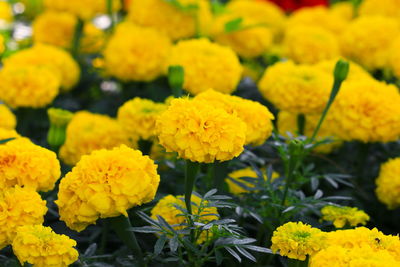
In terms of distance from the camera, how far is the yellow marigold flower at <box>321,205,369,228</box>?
1.25 metres

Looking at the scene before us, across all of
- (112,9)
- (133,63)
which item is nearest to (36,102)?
(133,63)

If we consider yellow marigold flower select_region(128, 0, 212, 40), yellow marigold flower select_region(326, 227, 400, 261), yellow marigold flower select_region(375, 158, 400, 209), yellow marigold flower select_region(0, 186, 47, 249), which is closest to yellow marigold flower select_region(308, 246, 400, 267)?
yellow marigold flower select_region(326, 227, 400, 261)

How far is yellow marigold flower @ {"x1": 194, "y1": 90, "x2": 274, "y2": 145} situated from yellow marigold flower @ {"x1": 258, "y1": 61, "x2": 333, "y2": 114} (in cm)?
31

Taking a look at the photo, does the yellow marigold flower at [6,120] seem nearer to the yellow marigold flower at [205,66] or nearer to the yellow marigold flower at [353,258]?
the yellow marigold flower at [205,66]

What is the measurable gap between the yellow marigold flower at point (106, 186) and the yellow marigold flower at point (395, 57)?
0.97 metres

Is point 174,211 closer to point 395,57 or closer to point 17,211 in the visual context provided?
point 17,211

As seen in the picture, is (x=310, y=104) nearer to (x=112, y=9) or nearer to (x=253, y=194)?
(x=253, y=194)

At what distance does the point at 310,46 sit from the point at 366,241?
1101 millimetres

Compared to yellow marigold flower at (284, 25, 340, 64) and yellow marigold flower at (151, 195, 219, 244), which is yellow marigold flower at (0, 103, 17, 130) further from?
yellow marigold flower at (284, 25, 340, 64)

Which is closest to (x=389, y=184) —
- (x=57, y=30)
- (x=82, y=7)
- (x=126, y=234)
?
(x=126, y=234)

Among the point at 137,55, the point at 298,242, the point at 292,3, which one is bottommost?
the point at 292,3

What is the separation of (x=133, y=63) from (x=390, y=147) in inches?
28.5

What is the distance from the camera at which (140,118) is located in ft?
4.93

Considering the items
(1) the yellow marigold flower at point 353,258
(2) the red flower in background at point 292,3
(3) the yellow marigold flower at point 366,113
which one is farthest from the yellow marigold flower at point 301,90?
(2) the red flower in background at point 292,3
